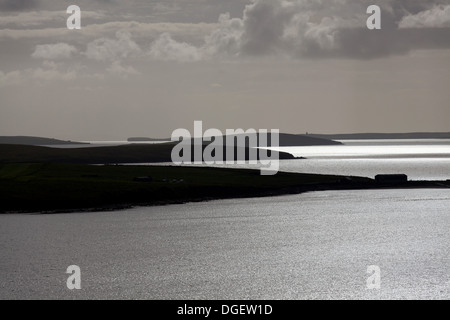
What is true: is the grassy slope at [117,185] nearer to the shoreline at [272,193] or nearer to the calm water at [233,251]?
the shoreline at [272,193]

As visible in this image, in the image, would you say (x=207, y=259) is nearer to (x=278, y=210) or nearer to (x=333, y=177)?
(x=278, y=210)

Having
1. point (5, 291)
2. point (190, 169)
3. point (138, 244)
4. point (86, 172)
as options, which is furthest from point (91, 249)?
point (190, 169)

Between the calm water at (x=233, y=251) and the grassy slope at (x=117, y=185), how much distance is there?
28.8 ft

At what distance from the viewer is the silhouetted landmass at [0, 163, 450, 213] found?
456ft

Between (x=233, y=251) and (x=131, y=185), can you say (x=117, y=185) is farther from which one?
(x=233, y=251)

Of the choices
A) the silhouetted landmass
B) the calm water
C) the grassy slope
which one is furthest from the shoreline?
the calm water

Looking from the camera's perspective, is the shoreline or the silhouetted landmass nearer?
the shoreline

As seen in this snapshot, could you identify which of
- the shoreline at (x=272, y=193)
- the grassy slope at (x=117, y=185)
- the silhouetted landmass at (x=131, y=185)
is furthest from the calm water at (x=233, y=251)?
the grassy slope at (x=117, y=185)

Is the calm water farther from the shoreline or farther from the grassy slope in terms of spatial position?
the grassy slope

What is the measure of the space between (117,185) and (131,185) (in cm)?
316

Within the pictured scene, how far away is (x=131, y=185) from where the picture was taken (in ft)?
511

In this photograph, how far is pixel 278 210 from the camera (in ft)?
463
